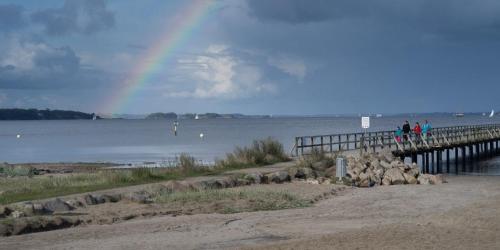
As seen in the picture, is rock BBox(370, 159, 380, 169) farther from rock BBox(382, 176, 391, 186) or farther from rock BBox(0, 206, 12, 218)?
rock BBox(0, 206, 12, 218)

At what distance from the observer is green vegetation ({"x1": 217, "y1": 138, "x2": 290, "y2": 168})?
30.6 m

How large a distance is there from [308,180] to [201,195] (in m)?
6.94

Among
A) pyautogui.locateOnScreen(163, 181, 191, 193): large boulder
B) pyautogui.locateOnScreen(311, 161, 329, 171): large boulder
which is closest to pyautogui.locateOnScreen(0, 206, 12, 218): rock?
pyautogui.locateOnScreen(163, 181, 191, 193): large boulder

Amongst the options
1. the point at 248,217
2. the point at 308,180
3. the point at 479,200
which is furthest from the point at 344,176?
the point at 248,217

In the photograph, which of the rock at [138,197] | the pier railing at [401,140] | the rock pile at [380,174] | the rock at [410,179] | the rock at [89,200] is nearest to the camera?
the rock at [89,200]

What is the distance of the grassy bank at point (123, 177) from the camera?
67.2 feet

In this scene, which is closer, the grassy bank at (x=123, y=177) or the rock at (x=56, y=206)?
the rock at (x=56, y=206)

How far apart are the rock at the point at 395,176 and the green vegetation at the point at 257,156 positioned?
5.84 metres

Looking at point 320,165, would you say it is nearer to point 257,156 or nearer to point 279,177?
point 257,156

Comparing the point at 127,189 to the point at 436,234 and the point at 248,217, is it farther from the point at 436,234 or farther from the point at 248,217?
the point at 436,234

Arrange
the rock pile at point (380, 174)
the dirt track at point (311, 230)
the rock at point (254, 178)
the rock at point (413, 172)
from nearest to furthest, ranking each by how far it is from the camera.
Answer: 1. the dirt track at point (311, 230)
2. the rock at point (254, 178)
3. the rock pile at point (380, 174)
4. the rock at point (413, 172)

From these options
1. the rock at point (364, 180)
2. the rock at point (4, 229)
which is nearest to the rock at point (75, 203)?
the rock at point (4, 229)

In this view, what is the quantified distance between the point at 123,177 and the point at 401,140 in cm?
2293

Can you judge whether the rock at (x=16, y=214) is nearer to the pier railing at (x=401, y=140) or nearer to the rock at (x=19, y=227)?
the rock at (x=19, y=227)
